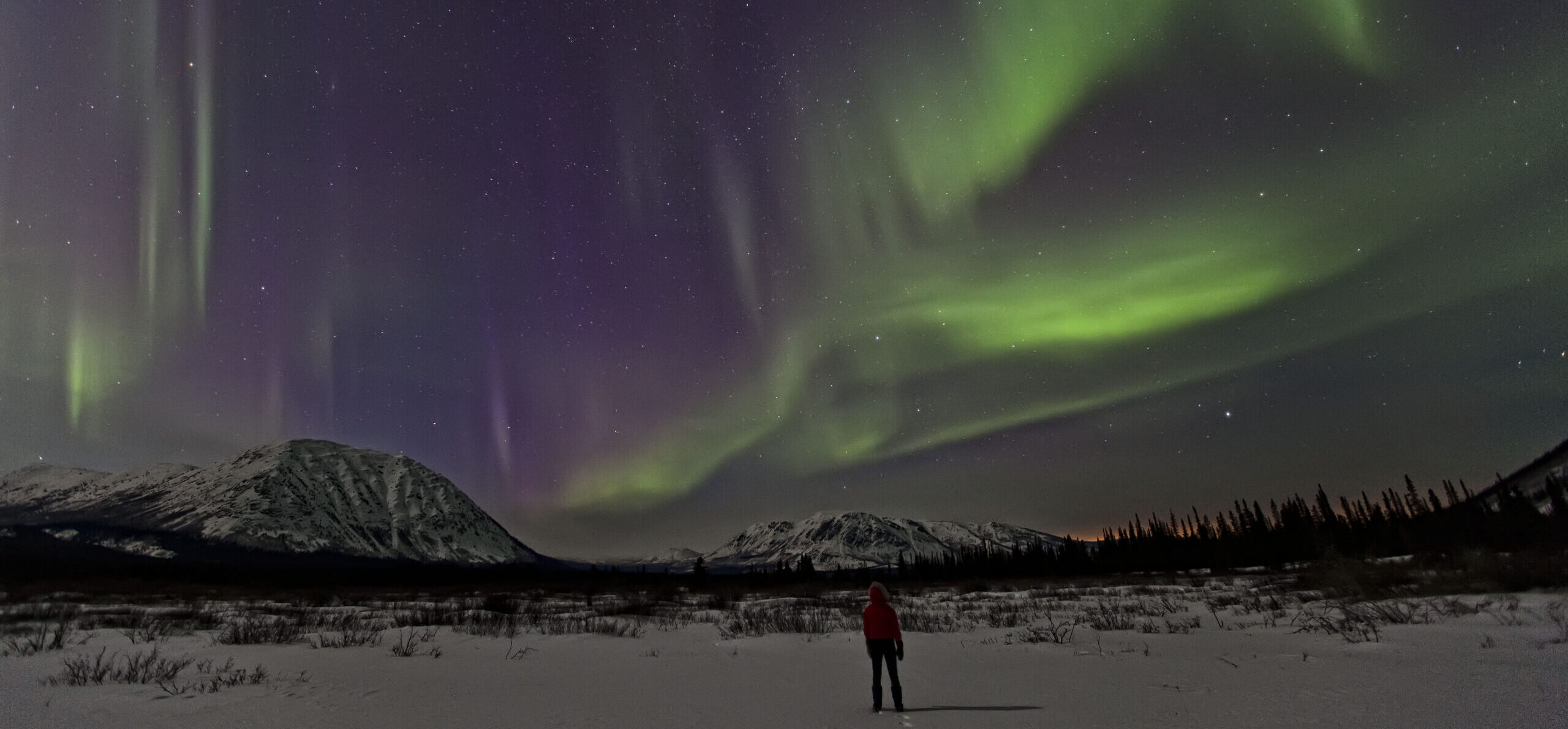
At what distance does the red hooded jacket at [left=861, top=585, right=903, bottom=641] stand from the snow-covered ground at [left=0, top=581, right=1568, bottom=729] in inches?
38.0

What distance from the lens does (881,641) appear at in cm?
830

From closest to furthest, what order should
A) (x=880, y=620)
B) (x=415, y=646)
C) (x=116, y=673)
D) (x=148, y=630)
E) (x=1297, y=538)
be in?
1. (x=880, y=620)
2. (x=116, y=673)
3. (x=415, y=646)
4. (x=148, y=630)
5. (x=1297, y=538)

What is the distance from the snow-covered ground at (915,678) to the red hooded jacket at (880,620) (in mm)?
965

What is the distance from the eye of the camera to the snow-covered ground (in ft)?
25.7

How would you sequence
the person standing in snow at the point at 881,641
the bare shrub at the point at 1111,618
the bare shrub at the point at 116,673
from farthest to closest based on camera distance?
the bare shrub at the point at 1111,618, the bare shrub at the point at 116,673, the person standing in snow at the point at 881,641

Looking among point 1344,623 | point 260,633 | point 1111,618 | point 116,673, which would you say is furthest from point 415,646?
→ point 1344,623

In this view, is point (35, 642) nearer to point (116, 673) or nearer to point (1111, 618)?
point (116, 673)

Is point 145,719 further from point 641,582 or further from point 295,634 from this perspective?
point 641,582

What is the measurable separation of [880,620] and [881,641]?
0.81 ft

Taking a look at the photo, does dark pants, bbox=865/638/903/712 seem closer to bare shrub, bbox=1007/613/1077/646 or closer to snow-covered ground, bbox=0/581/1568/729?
snow-covered ground, bbox=0/581/1568/729

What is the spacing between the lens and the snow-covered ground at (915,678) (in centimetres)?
782

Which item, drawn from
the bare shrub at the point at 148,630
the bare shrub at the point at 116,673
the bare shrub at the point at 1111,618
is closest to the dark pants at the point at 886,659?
the bare shrub at the point at 116,673

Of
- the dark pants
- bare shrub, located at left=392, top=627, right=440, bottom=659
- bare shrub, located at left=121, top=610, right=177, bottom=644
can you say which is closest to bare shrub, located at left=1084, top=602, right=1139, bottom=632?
the dark pants

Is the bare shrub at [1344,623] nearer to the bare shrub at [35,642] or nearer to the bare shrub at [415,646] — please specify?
the bare shrub at [415,646]
